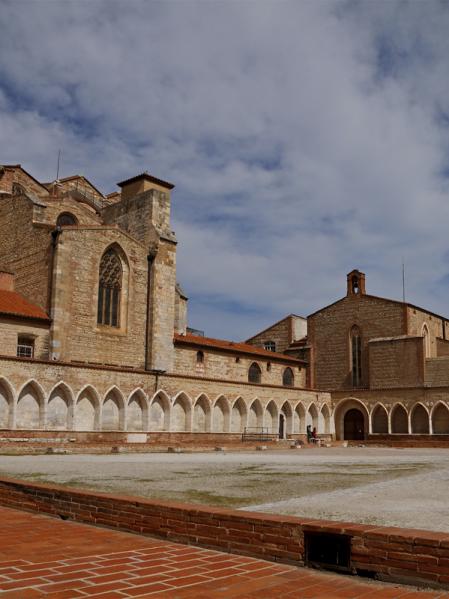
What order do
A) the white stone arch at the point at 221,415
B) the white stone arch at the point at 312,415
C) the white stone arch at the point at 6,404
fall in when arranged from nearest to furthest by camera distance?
1. the white stone arch at the point at 6,404
2. the white stone arch at the point at 221,415
3. the white stone arch at the point at 312,415

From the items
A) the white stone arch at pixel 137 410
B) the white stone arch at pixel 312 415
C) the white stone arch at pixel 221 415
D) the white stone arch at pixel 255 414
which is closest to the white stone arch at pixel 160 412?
the white stone arch at pixel 137 410

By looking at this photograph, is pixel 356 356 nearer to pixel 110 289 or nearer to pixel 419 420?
pixel 419 420

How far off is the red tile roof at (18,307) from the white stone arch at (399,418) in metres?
28.3

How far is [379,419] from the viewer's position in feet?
159

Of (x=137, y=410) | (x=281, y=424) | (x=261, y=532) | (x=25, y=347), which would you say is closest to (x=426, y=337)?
(x=281, y=424)

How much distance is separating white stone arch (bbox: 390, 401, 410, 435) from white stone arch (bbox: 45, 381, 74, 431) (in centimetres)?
2777

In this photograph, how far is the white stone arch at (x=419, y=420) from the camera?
45.4 m

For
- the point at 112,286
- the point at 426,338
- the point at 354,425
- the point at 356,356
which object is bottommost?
the point at 354,425

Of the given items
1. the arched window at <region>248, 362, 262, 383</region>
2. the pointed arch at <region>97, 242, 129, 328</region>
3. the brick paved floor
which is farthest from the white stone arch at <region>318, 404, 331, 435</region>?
the brick paved floor

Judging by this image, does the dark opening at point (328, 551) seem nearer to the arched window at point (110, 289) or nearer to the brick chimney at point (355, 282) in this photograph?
the arched window at point (110, 289)

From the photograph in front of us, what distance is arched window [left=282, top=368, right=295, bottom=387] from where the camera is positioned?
164 feet

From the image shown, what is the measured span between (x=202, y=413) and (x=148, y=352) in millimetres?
4842

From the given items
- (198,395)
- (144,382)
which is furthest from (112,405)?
(198,395)

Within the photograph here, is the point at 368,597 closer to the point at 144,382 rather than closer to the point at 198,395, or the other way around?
the point at 144,382
